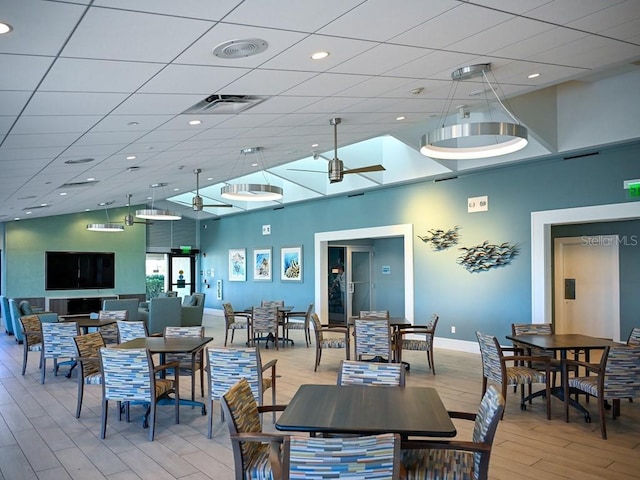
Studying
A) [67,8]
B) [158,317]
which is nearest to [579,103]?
[67,8]

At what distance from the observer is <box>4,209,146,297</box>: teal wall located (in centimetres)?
1459

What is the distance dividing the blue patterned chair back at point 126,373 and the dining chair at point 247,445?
75.3 inches

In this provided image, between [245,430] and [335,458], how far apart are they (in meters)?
0.92

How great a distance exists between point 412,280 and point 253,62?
7.42m

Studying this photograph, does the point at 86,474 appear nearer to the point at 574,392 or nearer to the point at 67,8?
the point at 67,8

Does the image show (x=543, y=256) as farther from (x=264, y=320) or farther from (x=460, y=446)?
(x=460, y=446)

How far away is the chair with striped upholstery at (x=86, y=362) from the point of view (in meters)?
5.21

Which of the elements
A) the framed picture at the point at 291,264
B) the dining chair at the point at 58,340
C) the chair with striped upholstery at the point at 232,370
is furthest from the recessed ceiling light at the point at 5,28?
the framed picture at the point at 291,264

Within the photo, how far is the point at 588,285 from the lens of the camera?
33.0 feet

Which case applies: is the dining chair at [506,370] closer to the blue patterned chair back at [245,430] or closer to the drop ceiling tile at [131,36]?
the blue patterned chair back at [245,430]

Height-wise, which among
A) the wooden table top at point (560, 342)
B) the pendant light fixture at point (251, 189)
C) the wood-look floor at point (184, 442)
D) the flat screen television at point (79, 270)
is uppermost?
the pendant light fixture at point (251, 189)

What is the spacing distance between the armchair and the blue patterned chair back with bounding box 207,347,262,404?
6769 millimetres

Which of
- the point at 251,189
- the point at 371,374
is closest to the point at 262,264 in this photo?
the point at 251,189

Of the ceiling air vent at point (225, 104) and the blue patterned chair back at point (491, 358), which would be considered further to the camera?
the blue patterned chair back at point (491, 358)
